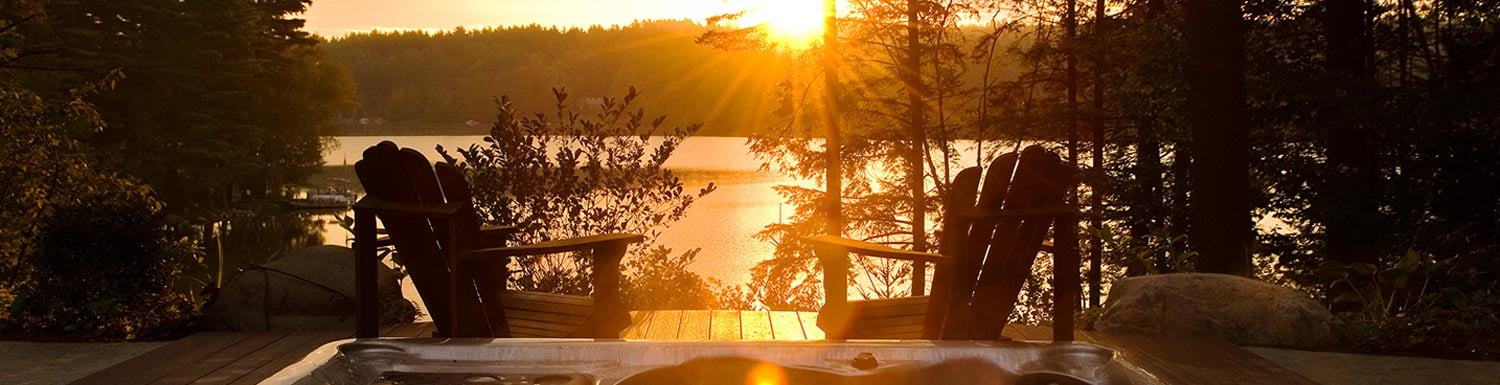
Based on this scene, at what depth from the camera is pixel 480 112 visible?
27.6 metres

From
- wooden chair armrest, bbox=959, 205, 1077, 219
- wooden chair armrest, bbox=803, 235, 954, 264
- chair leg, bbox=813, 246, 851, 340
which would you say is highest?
wooden chair armrest, bbox=959, 205, 1077, 219

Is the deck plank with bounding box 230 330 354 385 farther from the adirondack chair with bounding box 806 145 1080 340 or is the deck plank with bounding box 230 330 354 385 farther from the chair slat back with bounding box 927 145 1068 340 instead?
the chair slat back with bounding box 927 145 1068 340

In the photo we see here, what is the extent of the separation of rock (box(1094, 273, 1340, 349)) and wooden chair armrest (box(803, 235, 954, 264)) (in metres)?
1.96

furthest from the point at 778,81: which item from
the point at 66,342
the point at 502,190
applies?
the point at 66,342

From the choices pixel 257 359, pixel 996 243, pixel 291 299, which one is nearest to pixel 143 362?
pixel 257 359

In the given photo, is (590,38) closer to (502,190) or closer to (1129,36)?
(1129,36)

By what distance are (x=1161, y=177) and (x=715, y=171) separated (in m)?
14.5

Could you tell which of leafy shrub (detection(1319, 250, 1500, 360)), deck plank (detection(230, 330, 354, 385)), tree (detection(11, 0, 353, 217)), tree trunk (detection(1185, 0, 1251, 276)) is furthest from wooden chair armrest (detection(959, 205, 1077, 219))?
tree (detection(11, 0, 353, 217))

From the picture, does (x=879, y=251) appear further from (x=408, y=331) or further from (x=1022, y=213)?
(x=408, y=331)

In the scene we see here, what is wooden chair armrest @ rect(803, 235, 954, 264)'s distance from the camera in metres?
2.99

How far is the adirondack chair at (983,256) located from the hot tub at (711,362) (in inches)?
42.6

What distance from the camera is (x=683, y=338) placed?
4340 mm

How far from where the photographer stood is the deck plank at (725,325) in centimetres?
432

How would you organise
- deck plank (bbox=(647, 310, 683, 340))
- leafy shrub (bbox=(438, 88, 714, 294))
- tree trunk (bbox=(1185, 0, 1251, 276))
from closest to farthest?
deck plank (bbox=(647, 310, 683, 340)) → leafy shrub (bbox=(438, 88, 714, 294)) → tree trunk (bbox=(1185, 0, 1251, 276))
